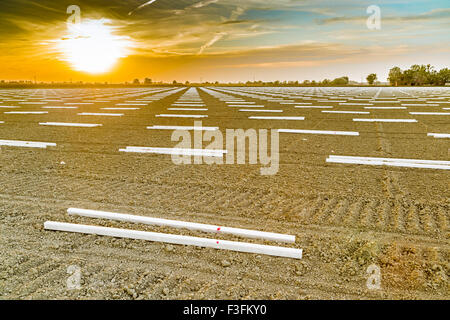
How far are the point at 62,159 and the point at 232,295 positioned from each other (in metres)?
5.19

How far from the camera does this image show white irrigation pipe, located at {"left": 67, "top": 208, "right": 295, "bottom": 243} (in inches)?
121

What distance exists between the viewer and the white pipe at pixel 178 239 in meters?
2.81

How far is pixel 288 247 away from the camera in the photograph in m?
2.92

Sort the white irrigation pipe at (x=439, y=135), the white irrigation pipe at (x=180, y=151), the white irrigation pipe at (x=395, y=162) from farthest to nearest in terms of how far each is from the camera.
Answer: the white irrigation pipe at (x=439, y=135) < the white irrigation pipe at (x=180, y=151) < the white irrigation pipe at (x=395, y=162)

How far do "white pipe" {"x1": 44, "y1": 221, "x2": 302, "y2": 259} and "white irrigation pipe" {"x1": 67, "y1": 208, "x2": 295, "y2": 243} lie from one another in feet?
0.67

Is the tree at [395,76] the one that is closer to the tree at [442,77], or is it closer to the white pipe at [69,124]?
the tree at [442,77]

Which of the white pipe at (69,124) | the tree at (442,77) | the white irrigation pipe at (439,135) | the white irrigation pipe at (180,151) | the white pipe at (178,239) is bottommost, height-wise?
the white pipe at (178,239)

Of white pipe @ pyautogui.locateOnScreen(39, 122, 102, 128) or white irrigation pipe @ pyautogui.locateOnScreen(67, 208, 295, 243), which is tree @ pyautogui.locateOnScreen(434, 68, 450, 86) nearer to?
white pipe @ pyautogui.locateOnScreen(39, 122, 102, 128)

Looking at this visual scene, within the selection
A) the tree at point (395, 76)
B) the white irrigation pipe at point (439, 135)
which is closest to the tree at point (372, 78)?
the tree at point (395, 76)

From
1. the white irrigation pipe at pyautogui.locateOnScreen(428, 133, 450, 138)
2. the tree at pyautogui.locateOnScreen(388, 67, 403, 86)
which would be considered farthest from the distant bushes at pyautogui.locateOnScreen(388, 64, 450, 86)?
the white irrigation pipe at pyautogui.locateOnScreen(428, 133, 450, 138)

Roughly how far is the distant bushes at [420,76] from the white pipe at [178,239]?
3378 inches

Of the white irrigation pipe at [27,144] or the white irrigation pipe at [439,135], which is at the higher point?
the white irrigation pipe at [439,135]

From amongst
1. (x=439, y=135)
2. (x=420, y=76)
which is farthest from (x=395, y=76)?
(x=439, y=135)
